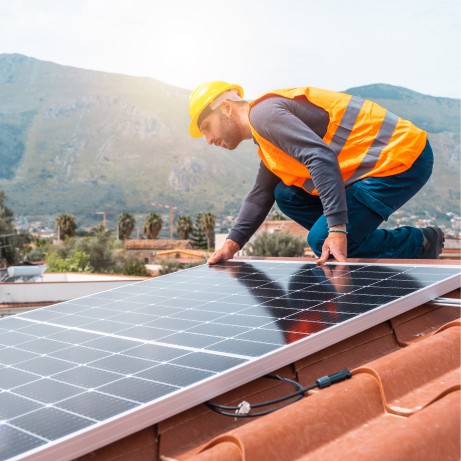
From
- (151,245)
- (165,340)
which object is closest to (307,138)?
(165,340)

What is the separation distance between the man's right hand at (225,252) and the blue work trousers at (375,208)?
1.79 ft

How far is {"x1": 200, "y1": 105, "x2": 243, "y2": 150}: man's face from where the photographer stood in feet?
15.4

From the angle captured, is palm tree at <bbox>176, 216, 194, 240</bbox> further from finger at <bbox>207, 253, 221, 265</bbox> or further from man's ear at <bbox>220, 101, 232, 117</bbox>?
man's ear at <bbox>220, 101, 232, 117</bbox>

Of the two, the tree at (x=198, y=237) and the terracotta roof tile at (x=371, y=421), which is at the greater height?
the terracotta roof tile at (x=371, y=421)

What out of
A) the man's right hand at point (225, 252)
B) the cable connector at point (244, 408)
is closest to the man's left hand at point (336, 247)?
the man's right hand at point (225, 252)

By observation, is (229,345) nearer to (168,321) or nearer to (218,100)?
(168,321)

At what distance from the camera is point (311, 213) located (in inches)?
203

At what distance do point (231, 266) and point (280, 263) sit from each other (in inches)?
14.7

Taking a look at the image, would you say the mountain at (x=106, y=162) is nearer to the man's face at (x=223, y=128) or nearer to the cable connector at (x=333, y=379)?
the man's face at (x=223, y=128)

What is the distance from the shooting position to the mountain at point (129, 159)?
5157 inches

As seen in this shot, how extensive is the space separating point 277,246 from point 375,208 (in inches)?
2018

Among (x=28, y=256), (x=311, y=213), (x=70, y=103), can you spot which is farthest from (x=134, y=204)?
(x=311, y=213)

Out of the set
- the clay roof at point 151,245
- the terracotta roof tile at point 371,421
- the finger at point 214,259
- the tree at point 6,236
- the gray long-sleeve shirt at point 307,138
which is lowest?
the clay roof at point 151,245

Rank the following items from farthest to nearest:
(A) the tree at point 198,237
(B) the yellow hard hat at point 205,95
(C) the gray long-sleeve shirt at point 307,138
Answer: (A) the tree at point 198,237 < (B) the yellow hard hat at point 205,95 < (C) the gray long-sleeve shirt at point 307,138
